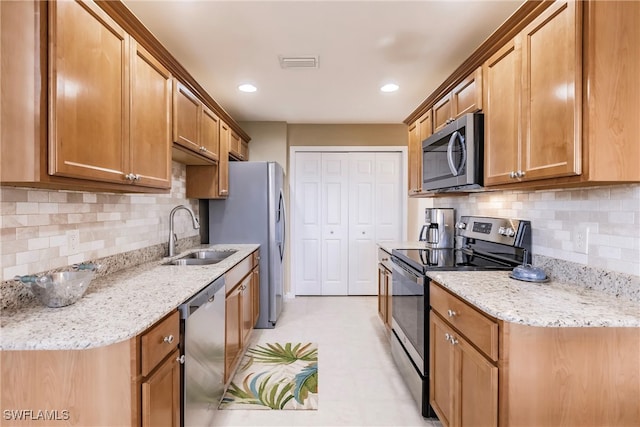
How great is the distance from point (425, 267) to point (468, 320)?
1.82ft

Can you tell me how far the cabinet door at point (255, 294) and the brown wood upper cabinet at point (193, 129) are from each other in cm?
115

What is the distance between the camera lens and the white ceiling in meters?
1.83

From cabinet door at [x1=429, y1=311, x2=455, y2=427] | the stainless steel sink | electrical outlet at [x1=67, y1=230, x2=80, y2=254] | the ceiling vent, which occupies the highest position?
the ceiling vent

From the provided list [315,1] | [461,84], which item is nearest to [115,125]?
[315,1]

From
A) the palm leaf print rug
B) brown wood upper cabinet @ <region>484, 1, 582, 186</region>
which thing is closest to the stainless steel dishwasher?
the palm leaf print rug

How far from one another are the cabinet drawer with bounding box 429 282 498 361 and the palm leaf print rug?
3.56 feet

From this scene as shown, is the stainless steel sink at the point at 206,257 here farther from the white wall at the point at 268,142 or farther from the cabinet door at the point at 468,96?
the cabinet door at the point at 468,96

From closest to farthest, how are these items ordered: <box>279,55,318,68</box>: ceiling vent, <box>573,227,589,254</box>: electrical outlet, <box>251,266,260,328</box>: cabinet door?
<box>573,227,589,254</box>: electrical outlet
<box>279,55,318,68</box>: ceiling vent
<box>251,266,260,328</box>: cabinet door

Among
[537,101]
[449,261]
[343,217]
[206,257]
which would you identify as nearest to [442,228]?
[449,261]

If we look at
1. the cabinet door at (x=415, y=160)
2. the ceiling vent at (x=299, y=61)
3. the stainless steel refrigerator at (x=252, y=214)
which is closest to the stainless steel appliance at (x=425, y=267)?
the cabinet door at (x=415, y=160)

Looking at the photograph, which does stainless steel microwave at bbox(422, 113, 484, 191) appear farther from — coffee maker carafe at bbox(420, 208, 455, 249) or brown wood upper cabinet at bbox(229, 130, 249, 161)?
brown wood upper cabinet at bbox(229, 130, 249, 161)

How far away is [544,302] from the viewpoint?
4.31 feet

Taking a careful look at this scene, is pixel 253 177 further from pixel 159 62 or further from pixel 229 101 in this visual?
pixel 159 62

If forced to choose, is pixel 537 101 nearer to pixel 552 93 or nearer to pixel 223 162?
pixel 552 93
